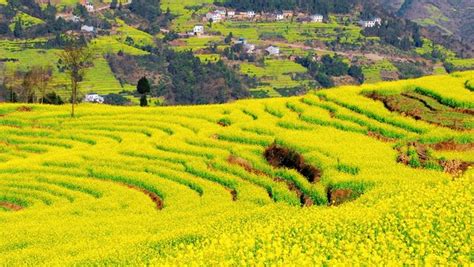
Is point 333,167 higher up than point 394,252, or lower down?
lower down

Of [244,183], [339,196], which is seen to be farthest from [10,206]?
[339,196]

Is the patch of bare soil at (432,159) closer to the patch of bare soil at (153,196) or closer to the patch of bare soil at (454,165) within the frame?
the patch of bare soil at (454,165)

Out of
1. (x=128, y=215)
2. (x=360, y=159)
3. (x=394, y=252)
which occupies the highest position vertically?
(x=394, y=252)

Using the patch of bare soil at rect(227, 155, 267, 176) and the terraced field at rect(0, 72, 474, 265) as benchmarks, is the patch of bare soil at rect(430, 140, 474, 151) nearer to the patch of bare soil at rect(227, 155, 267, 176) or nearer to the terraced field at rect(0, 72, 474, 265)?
the terraced field at rect(0, 72, 474, 265)

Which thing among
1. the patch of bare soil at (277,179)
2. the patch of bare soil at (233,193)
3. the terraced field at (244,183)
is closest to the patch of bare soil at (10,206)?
the terraced field at (244,183)

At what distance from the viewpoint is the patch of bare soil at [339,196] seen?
3092 cm

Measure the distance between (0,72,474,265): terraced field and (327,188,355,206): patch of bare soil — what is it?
6cm

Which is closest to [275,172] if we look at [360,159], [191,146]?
[360,159]

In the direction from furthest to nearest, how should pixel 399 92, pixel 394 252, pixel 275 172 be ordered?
pixel 399 92 → pixel 275 172 → pixel 394 252

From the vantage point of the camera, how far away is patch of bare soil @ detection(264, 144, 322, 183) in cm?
3521

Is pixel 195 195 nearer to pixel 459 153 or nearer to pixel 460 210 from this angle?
pixel 459 153

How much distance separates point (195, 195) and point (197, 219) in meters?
5.85

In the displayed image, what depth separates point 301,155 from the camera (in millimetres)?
36969

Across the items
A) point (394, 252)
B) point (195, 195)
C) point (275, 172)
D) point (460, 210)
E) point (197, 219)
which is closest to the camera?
point (394, 252)
